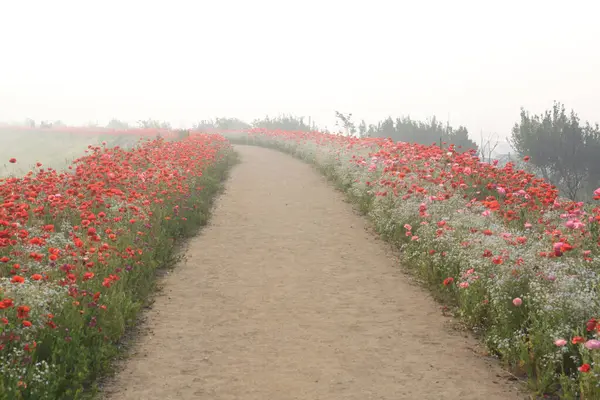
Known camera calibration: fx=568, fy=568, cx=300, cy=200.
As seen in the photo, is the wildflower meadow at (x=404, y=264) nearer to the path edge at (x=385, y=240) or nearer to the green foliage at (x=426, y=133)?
the path edge at (x=385, y=240)

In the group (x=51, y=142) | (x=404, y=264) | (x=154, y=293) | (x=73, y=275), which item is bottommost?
(x=154, y=293)

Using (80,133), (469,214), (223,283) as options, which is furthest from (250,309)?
(80,133)

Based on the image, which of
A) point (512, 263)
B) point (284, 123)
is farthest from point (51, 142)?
point (512, 263)

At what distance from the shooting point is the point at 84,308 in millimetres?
5922

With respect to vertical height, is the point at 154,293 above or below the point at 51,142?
below

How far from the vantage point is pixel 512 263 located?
644 centimetres

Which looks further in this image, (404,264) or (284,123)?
(284,123)

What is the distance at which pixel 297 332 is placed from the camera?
22.5 feet

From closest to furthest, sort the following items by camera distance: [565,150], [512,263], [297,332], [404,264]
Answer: [512,263] < [297,332] < [404,264] < [565,150]

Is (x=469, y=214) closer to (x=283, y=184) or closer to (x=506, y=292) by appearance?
(x=506, y=292)

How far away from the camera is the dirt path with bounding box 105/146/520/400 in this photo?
5434mm

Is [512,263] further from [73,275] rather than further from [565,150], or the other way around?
[565,150]

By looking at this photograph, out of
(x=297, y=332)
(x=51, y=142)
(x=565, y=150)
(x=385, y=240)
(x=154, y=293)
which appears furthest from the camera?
(x=51, y=142)

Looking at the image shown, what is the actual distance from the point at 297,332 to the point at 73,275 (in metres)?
2.65
